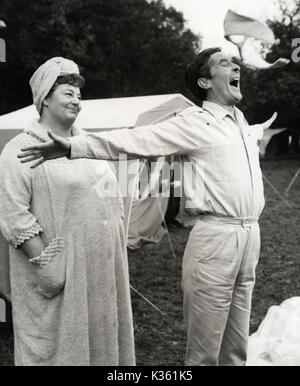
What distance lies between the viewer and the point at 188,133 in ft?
7.95

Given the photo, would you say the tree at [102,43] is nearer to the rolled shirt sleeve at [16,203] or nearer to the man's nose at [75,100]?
the man's nose at [75,100]

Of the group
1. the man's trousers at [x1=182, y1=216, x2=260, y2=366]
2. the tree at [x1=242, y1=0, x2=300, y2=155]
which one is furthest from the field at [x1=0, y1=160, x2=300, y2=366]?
the tree at [x1=242, y1=0, x2=300, y2=155]

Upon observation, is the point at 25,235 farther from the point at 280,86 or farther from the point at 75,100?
the point at 280,86

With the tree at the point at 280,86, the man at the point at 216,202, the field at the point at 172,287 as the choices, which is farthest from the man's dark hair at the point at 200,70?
the tree at the point at 280,86

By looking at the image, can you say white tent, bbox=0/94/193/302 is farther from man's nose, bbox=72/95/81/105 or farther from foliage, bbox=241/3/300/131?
foliage, bbox=241/3/300/131

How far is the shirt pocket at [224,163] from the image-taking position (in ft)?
7.89

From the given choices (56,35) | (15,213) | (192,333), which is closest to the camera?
(15,213)

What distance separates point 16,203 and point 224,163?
992 millimetres

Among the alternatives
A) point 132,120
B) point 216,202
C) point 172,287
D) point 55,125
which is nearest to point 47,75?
point 55,125

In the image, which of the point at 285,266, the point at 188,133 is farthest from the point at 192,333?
the point at 285,266

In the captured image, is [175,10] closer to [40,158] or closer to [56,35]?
[56,35]

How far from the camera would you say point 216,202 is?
2416mm

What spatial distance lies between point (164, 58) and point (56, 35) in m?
7.17

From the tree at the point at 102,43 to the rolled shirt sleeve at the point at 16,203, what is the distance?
50.3 feet
